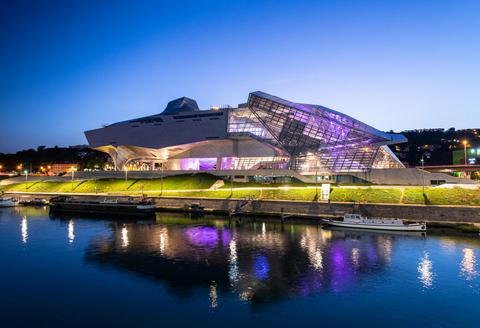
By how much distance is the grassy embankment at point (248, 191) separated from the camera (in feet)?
187

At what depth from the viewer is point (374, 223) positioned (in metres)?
51.4

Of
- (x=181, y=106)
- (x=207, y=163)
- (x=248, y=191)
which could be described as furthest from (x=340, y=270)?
(x=181, y=106)

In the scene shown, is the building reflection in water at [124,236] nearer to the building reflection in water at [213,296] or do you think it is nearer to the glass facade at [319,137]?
the building reflection in water at [213,296]

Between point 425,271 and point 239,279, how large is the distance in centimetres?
1532

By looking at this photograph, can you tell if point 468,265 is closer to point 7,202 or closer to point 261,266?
point 261,266

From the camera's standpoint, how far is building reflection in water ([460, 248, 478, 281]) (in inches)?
1210

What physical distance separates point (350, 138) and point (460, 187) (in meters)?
26.9

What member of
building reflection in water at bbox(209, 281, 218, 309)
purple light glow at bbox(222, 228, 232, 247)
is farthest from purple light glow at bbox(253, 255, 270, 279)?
purple light glow at bbox(222, 228, 232, 247)

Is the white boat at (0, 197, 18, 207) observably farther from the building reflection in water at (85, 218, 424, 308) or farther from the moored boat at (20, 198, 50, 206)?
the building reflection in water at (85, 218, 424, 308)

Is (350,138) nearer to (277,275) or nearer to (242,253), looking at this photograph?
(242,253)

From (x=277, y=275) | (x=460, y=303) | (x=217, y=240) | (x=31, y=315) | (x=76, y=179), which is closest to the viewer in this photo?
(x=31, y=315)

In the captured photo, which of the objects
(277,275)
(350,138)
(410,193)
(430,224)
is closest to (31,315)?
(277,275)

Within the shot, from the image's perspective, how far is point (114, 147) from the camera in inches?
4540

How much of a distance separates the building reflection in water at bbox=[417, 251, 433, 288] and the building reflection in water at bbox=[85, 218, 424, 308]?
0.72 feet
